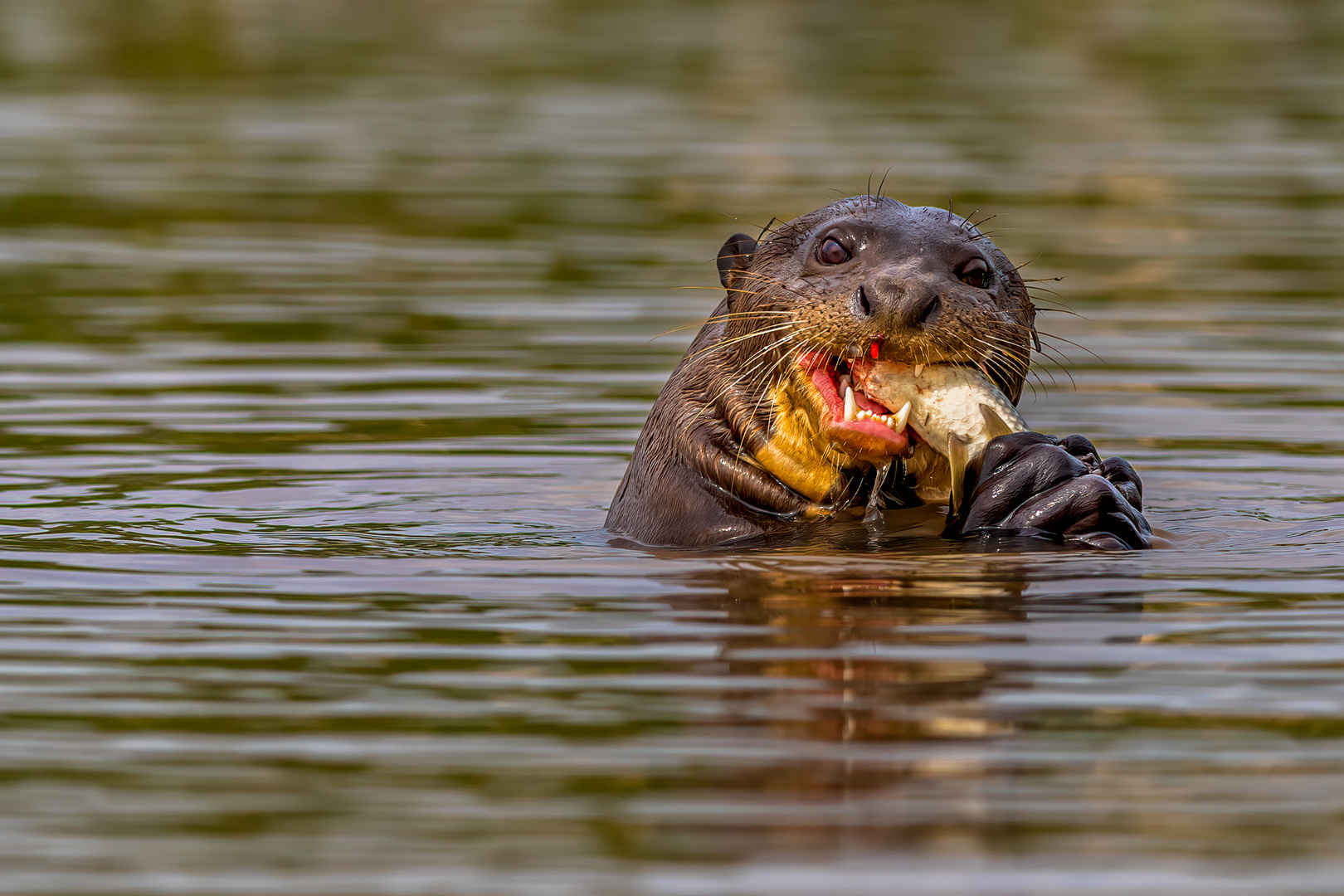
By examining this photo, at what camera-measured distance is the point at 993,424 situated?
A: 686cm

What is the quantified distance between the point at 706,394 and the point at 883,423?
830 millimetres

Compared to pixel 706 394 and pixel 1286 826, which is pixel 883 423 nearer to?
pixel 706 394

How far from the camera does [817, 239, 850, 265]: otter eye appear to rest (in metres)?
7.07

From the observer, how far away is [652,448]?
7.63 m

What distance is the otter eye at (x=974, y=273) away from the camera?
6.93 meters

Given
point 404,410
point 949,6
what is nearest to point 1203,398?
point 404,410

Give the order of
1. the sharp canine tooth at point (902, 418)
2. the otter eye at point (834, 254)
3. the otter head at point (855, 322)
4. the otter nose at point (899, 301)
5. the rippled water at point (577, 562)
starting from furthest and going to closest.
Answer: the otter eye at point (834, 254)
the sharp canine tooth at point (902, 418)
the otter head at point (855, 322)
the otter nose at point (899, 301)
the rippled water at point (577, 562)

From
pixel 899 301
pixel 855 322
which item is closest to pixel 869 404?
pixel 855 322

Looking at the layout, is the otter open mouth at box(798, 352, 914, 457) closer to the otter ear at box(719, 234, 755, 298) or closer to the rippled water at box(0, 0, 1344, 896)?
the rippled water at box(0, 0, 1344, 896)

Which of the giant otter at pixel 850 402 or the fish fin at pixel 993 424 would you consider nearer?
the giant otter at pixel 850 402

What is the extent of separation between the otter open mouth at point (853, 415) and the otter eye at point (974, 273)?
17.5 inches

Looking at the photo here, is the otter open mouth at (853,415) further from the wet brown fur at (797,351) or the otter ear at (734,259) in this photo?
the otter ear at (734,259)

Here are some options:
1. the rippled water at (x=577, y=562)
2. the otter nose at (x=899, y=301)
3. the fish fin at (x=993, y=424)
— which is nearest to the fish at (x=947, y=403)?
the fish fin at (x=993, y=424)

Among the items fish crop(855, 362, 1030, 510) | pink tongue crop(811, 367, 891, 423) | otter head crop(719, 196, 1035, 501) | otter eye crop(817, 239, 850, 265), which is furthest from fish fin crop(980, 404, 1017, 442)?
otter eye crop(817, 239, 850, 265)
